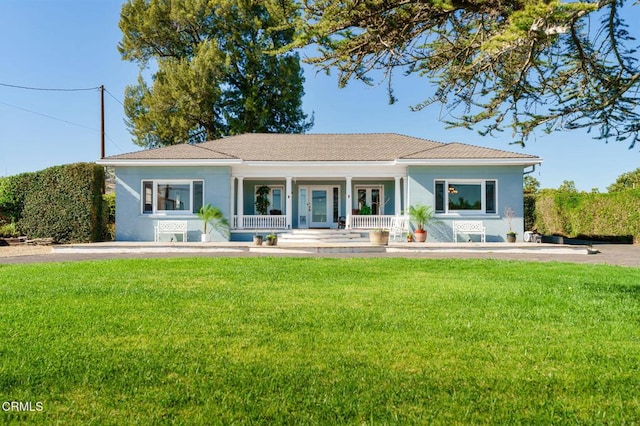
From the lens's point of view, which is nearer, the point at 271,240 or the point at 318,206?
the point at 271,240

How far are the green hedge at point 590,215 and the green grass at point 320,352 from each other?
14654 millimetres

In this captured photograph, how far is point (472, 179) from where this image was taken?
58.3ft

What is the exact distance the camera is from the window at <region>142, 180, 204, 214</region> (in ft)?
59.1

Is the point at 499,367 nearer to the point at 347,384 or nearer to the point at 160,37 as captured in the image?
the point at 347,384

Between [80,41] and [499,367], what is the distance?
872 inches

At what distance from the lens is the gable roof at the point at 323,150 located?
17.8 m

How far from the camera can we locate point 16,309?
5320 millimetres

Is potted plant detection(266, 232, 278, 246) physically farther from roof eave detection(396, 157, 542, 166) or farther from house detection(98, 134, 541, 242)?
roof eave detection(396, 157, 542, 166)

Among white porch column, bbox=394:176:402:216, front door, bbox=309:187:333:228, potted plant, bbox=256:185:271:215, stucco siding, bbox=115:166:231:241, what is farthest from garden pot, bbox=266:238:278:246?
white porch column, bbox=394:176:402:216

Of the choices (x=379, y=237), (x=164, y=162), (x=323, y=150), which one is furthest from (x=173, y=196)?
(x=379, y=237)

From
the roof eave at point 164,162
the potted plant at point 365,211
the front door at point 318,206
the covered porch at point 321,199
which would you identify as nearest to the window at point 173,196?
the roof eave at point 164,162

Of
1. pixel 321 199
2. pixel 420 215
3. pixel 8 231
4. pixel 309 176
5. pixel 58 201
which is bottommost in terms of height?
pixel 8 231

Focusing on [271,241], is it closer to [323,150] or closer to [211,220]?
[211,220]

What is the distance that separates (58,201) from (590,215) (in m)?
25.3
